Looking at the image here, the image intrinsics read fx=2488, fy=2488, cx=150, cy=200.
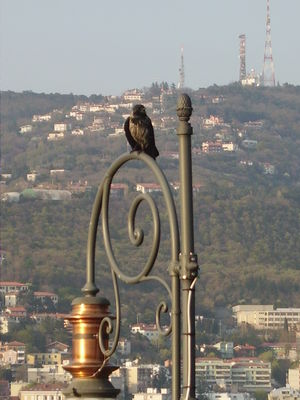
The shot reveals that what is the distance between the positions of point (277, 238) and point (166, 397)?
54.5 m

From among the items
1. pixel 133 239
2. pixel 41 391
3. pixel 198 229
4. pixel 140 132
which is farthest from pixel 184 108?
pixel 198 229

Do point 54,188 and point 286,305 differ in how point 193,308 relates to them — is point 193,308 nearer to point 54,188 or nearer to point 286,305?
point 286,305

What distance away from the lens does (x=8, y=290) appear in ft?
500

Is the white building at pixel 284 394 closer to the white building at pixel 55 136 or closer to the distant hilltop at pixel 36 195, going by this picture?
the distant hilltop at pixel 36 195

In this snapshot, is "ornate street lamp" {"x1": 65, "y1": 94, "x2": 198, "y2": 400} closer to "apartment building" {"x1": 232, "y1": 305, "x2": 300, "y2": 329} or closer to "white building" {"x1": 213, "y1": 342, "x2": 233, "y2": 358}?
"white building" {"x1": 213, "y1": 342, "x2": 233, "y2": 358}

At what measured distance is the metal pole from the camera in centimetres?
686

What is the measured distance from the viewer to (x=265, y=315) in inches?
5930

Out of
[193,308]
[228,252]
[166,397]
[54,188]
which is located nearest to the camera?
[193,308]

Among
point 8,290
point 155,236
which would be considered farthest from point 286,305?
point 155,236

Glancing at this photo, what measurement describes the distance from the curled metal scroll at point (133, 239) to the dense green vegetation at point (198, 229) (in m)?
118

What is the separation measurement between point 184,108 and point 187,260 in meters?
0.45

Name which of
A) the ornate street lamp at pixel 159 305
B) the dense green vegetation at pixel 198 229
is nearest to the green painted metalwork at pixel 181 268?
the ornate street lamp at pixel 159 305

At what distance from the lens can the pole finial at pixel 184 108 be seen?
710 centimetres

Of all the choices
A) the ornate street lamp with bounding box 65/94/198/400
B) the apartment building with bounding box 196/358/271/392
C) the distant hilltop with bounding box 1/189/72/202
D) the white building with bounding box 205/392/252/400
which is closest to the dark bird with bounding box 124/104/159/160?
the ornate street lamp with bounding box 65/94/198/400
